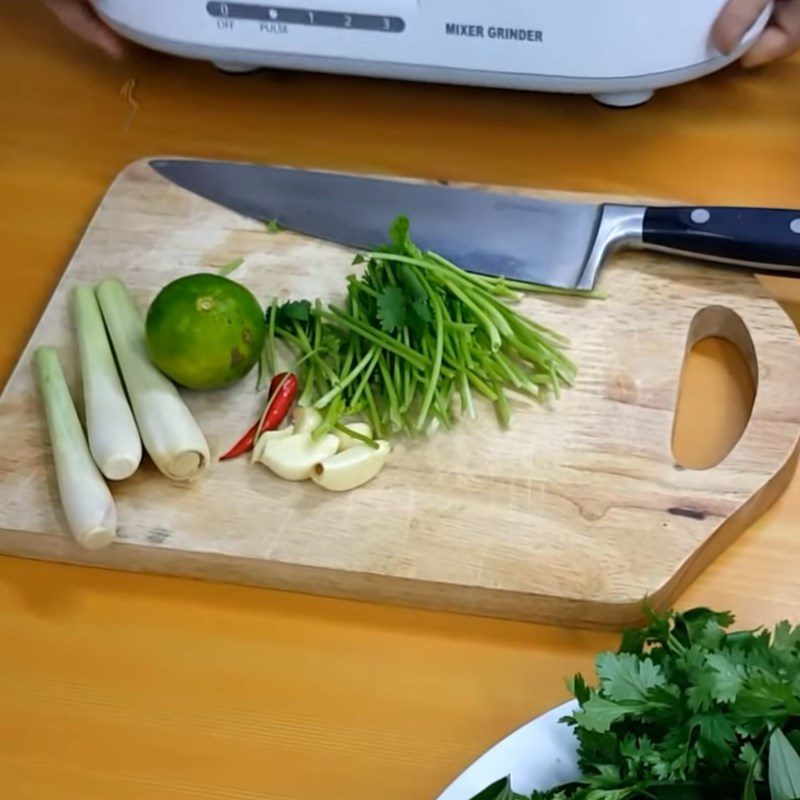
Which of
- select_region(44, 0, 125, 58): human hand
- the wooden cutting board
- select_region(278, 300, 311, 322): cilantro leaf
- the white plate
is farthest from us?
select_region(44, 0, 125, 58): human hand

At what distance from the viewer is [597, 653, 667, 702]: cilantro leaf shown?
63cm

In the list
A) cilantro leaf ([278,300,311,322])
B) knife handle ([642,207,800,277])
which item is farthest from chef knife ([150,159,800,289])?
cilantro leaf ([278,300,311,322])

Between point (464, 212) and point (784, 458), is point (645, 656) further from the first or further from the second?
point (464, 212)

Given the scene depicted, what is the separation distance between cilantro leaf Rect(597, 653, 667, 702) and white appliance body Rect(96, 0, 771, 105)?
645 mm

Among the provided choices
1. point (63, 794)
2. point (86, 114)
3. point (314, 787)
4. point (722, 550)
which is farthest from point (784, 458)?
point (86, 114)

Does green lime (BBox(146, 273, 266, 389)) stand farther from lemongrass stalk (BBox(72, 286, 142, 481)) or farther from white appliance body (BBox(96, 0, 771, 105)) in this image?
white appliance body (BBox(96, 0, 771, 105))

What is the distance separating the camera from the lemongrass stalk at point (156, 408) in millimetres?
879

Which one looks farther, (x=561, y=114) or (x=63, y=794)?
(x=561, y=114)

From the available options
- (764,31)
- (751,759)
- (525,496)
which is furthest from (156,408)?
(764,31)

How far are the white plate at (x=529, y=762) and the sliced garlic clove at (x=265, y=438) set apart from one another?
31cm

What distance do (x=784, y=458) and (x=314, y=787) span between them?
0.42 meters

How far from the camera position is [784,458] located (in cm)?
87

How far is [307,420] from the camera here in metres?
0.91

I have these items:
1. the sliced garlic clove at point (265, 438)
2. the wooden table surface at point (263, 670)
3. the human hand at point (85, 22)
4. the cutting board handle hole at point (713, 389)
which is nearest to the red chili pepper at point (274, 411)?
the sliced garlic clove at point (265, 438)
